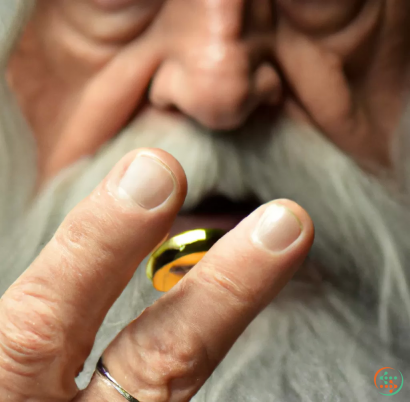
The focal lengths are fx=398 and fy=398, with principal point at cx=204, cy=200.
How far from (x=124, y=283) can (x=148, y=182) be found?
8 centimetres

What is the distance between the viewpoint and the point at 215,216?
447mm

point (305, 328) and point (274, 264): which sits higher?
A: point (274, 264)

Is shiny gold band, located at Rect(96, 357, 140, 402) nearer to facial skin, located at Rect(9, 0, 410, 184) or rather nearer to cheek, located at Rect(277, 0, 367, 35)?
facial skin, located at Rect(9, 0, 410, 184)

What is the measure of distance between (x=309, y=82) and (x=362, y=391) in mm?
341

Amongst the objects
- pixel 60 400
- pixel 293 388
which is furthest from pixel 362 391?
pixel 60 400

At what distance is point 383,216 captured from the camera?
0.47 metres

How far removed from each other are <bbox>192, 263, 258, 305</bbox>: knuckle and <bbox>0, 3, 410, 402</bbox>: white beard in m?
0.16

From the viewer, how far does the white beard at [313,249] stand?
1.40 feet

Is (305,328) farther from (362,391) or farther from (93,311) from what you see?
(93,311)

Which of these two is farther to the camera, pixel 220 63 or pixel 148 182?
pixel 220 63

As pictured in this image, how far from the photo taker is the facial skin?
39 centimetres

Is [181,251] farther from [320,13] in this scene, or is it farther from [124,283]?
[320,13]

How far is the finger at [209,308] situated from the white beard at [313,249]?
0.49 ft

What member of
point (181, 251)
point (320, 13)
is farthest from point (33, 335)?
point (320, 13)
